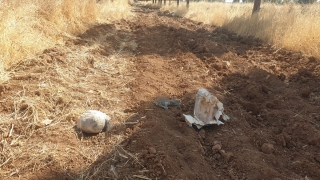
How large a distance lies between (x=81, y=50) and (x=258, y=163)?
4.23 metres

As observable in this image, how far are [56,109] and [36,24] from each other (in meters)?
3.29

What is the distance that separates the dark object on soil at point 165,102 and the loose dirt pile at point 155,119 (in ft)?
0.30

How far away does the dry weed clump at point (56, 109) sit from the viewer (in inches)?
86.7

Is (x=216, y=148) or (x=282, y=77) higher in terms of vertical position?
(x=282, y=77)

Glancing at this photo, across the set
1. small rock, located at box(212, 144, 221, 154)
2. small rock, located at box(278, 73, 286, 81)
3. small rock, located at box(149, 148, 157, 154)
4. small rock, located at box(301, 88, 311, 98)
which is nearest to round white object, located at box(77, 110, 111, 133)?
small rock, located at box(149, 148, 157, 154)

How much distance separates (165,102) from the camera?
3.33 m

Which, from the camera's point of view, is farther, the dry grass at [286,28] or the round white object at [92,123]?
the dry grass at [286,28]

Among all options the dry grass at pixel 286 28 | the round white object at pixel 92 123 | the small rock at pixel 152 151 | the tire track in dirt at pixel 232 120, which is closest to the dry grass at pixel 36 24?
the round white object at pixel 92 123

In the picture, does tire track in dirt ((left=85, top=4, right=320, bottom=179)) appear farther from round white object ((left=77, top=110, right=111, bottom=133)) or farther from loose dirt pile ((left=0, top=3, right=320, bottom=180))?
round white object ((left=77, top=110, right=111, bottom=133))

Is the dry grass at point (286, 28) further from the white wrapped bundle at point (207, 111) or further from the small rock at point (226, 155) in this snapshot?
the small rock at point (226, 155)

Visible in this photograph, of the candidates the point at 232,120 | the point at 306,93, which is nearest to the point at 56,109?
the point at 232,120

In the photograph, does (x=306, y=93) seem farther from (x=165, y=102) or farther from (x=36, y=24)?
(x=36, y=24)

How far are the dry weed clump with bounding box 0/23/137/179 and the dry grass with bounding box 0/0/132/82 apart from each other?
226 millimetres

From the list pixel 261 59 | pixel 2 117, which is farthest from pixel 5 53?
pixel 261 59
